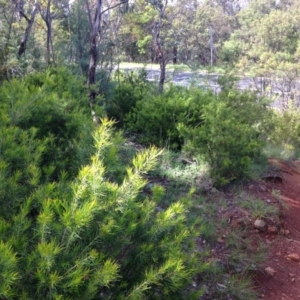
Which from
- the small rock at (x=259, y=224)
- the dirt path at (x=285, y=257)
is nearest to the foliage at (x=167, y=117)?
the dirt path at (x=285, y=257)

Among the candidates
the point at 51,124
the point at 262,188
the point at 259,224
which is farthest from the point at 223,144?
the point at 51,124

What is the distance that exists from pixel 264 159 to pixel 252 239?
250cm

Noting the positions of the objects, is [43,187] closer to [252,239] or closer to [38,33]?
[252,239]

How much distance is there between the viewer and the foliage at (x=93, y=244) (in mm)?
1623

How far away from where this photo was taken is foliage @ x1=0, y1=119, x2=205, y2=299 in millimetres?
1623

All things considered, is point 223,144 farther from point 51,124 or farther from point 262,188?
point 51,124

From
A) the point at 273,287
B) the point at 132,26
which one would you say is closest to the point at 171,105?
the point at 273,287

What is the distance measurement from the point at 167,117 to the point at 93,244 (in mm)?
4732

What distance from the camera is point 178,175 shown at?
16.6 ft

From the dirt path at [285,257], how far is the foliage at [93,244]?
1633 millimetres

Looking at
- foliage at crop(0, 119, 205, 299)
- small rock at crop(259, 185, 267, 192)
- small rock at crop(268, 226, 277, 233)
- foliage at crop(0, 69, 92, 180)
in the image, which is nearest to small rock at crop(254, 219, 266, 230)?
small rock at crop(268, 226, 277, 233)

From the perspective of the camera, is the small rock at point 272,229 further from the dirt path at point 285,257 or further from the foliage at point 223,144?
the foliage at point 223,144

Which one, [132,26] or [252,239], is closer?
[252,239]

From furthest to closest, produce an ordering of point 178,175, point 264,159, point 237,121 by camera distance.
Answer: point 264,159
point 237,121
point 178,175
